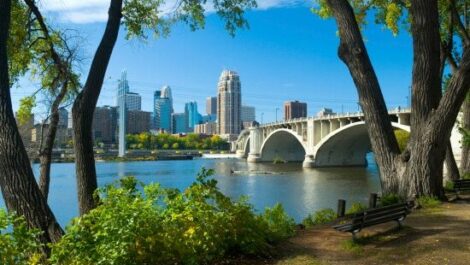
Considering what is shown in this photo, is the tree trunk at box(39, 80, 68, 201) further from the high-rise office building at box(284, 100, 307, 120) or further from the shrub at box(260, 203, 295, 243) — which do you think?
the high-rise office building at box(284, 100, 307, 120)

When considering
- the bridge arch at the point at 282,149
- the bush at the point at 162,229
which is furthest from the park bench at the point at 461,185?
the bridge arch at the point at 282,149

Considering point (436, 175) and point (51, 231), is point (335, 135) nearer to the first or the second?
point (436, 175)

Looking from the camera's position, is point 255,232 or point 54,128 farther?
point 54,128

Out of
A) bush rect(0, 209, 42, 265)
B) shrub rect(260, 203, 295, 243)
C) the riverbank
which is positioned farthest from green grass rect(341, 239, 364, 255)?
bush rect(0, 209, 42, 265)

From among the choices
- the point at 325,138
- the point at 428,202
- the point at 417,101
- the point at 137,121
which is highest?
the point at 137,121

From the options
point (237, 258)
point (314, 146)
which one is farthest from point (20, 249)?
point (314, 146)

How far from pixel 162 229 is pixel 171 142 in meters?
139

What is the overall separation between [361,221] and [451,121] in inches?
175

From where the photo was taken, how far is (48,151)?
864 centimetres

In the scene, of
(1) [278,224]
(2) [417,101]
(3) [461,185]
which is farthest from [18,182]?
(3) [461,185]

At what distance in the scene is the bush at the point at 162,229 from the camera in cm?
493

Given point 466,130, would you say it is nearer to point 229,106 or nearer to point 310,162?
point 310,162

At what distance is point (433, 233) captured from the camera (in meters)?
7.87

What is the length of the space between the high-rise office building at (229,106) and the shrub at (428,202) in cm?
16718
